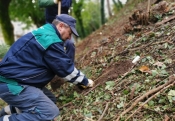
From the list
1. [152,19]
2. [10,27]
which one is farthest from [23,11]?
[152,19]

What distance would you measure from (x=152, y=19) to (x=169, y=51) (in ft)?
5.38

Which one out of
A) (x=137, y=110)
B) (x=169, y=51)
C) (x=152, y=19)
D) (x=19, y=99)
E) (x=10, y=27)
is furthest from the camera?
(x=10, y=27)

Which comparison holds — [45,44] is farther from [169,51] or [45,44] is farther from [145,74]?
[169,51]

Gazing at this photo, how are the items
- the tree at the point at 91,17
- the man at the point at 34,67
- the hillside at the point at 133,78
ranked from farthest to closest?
the tree at the point at 91,17, the man at the point at 34,67, the hillside at the point at 133,78

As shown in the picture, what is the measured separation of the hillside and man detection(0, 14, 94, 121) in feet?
2.07

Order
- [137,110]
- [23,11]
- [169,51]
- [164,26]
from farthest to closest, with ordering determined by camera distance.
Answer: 1. [23,11]
2. [164,26]
3. [169,51]
4. [137,110]

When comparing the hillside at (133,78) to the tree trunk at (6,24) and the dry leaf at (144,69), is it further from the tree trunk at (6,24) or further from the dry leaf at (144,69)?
the tree trunk at (6,24)

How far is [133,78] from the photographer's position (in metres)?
4.11

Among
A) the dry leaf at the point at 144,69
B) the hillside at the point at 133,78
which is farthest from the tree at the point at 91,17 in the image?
the dry leaf at the point at 144,69

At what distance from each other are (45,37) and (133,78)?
1.58 meters

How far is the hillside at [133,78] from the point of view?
345 cm

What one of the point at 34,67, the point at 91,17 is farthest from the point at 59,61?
the point at 91,17

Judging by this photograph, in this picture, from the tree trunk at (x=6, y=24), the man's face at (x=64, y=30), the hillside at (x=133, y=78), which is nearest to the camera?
the hillside at (x=133, y=78)

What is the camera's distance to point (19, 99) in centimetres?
366
